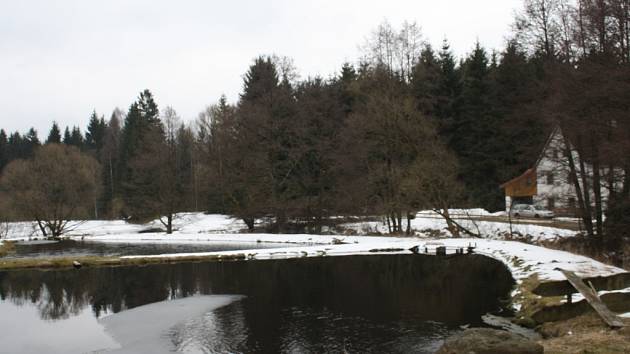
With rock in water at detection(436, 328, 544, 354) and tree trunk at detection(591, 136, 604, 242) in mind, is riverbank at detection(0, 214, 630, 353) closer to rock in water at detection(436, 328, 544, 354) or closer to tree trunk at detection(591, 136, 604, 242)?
rock in water at detection(436, 328, 544, 354)

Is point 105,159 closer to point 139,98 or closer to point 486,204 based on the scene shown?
point 139,98

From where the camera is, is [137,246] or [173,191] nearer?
[137,246]

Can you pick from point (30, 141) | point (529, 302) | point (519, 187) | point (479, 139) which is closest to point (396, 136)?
point (519, 187)

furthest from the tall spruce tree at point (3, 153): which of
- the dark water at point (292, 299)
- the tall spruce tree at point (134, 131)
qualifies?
the dark water at point (292, 299)

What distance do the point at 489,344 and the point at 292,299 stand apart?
31.4 feet

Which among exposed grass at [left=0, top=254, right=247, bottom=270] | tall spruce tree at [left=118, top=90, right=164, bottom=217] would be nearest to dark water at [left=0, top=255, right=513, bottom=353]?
exposed grass at [left=0, top=254, right=247, bottom=270]

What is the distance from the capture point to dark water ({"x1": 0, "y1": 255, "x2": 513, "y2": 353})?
1235 cm

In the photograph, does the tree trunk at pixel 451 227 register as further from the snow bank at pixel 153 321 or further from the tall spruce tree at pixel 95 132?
the tall spruce tree at pixel 95 132

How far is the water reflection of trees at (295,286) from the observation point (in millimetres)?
15586

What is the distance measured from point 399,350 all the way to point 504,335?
8.70 ft

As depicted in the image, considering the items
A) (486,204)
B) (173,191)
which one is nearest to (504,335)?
(486,204)

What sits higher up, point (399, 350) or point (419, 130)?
point (419, 130)

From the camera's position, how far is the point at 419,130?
120 ft

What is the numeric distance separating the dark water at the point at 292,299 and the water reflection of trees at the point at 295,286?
40mm
